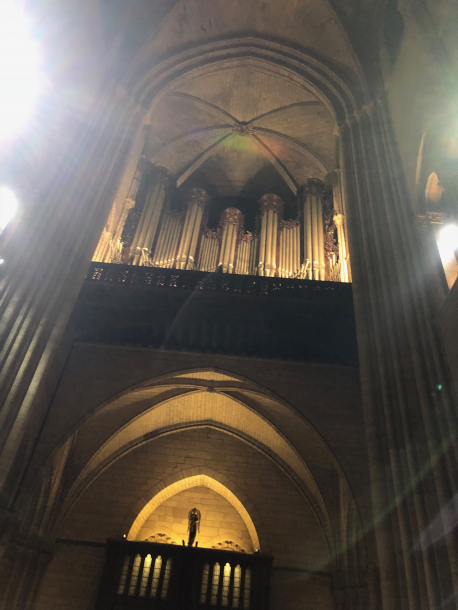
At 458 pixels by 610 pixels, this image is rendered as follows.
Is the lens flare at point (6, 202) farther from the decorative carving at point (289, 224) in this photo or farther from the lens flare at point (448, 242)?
the decorative carving at point (289, 224)

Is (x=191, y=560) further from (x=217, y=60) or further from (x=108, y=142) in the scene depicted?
(x=217, y=60)

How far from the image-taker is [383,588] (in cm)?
373

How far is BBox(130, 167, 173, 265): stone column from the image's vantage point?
10.5m

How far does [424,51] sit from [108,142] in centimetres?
459

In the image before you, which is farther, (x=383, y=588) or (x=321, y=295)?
(x=321, y=295)

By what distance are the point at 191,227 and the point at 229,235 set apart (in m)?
0.98

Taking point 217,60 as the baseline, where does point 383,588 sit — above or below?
below

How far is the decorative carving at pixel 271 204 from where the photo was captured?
12289 mm

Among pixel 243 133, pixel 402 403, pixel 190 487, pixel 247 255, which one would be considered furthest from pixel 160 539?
pixel 243 133

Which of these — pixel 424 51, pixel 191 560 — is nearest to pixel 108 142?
pixel 424 51

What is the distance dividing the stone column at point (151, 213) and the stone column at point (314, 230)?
3679 millimetres

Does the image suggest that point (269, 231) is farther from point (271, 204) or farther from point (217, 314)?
point (217, 314)

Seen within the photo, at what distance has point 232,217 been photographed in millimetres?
12164

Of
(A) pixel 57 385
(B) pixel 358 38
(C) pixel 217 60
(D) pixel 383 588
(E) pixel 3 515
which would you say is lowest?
(D) pixel 383 588
